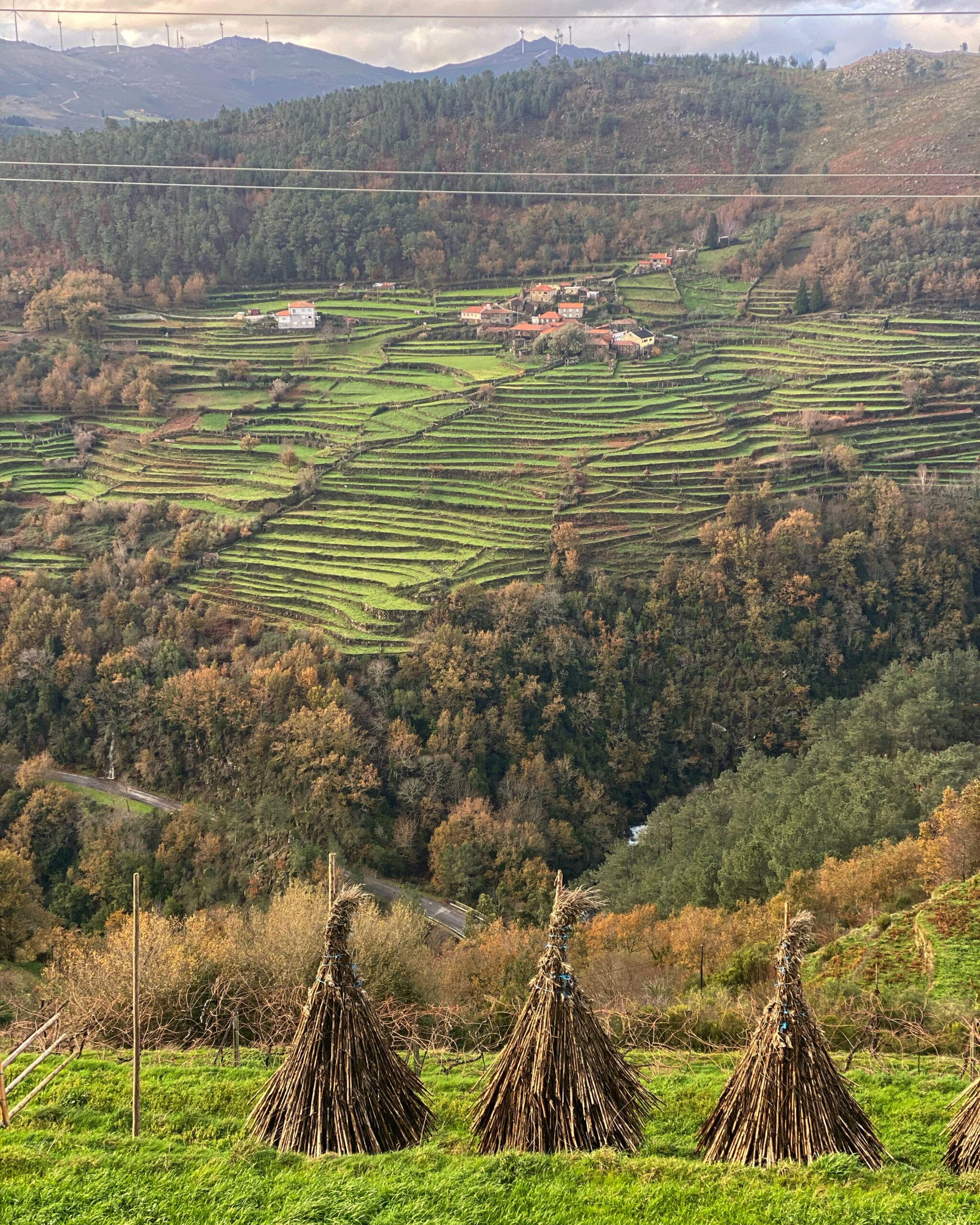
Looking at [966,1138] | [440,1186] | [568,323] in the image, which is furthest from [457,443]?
[440,1186]

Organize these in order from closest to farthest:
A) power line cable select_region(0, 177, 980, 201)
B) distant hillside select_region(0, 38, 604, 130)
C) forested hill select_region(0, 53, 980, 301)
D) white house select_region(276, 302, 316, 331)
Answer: white house select_region(276, 302, 316, 331)
power line cable select_region(0, 177, 980, 201)
forested hill select_region(0, 53, 980, 301)
distant hillside select_region(0, 38, 604, 130)

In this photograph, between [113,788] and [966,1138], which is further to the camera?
[113,788]

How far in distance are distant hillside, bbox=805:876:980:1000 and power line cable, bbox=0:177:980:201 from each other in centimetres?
4286

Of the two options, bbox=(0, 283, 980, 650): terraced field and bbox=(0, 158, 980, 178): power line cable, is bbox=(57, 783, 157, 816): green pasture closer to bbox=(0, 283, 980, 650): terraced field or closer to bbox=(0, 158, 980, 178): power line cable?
bbox=(0, 283, 980, 650): terraced field

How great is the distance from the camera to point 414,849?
90.4ft

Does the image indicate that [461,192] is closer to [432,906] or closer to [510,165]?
[510,165]

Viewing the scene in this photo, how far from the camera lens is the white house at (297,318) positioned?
49.6 meters

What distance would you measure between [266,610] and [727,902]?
61.4 feet

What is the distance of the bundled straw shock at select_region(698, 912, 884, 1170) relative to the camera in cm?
628

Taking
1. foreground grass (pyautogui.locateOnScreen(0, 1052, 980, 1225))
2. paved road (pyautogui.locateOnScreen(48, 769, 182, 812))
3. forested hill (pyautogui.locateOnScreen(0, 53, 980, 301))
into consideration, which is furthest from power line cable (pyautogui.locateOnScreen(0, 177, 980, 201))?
foreground grass (pyautogui.locateOnScreen(0, 1052, 980, 1225))

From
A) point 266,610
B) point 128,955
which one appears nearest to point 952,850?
point 128,955

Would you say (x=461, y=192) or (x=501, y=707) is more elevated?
(x=461, y=192)

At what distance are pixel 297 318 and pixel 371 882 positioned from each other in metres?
34.3

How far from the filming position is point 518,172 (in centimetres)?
6156
